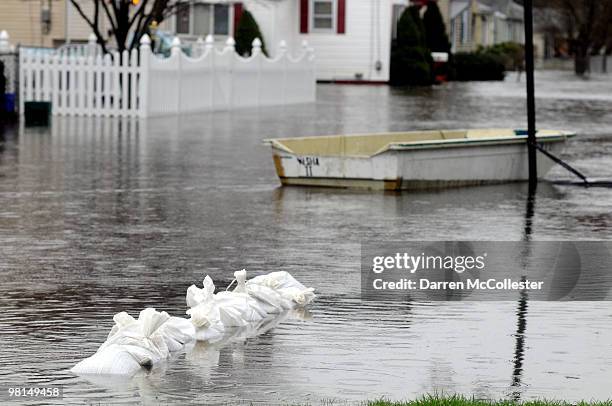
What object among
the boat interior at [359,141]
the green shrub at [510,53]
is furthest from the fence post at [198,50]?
the green shrub at [510,53]

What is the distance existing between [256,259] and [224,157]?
35.7 feet

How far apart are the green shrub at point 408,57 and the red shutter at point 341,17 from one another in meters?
3.45

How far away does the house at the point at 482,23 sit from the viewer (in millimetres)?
85188

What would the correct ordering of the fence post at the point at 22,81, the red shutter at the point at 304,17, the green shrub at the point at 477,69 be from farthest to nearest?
the green shrub at the point at 477,69
the red shutter at the point at 304,17
the fence post at the point at 22,81

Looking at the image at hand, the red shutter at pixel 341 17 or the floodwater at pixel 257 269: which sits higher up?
the red shutter at pixel 341 17

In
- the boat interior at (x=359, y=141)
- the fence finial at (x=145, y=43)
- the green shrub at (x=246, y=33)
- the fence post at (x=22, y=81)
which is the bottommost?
the boat interior at (x=359, y=141)

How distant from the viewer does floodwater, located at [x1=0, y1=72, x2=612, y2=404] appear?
8.19 meters

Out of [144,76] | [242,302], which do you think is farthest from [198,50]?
[242,302]

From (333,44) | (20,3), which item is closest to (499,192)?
(20,3)

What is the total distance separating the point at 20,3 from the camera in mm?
53188

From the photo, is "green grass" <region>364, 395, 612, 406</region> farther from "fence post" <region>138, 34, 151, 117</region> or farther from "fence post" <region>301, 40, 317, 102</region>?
"fence post" <region>301, 40, 317, 102</region>

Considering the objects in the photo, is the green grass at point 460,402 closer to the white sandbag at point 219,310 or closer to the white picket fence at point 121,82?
the white sandbag at point 219,310

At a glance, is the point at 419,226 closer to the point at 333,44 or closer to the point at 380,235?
the point at 380,235

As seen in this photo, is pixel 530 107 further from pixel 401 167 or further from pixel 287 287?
pixel 287 287
